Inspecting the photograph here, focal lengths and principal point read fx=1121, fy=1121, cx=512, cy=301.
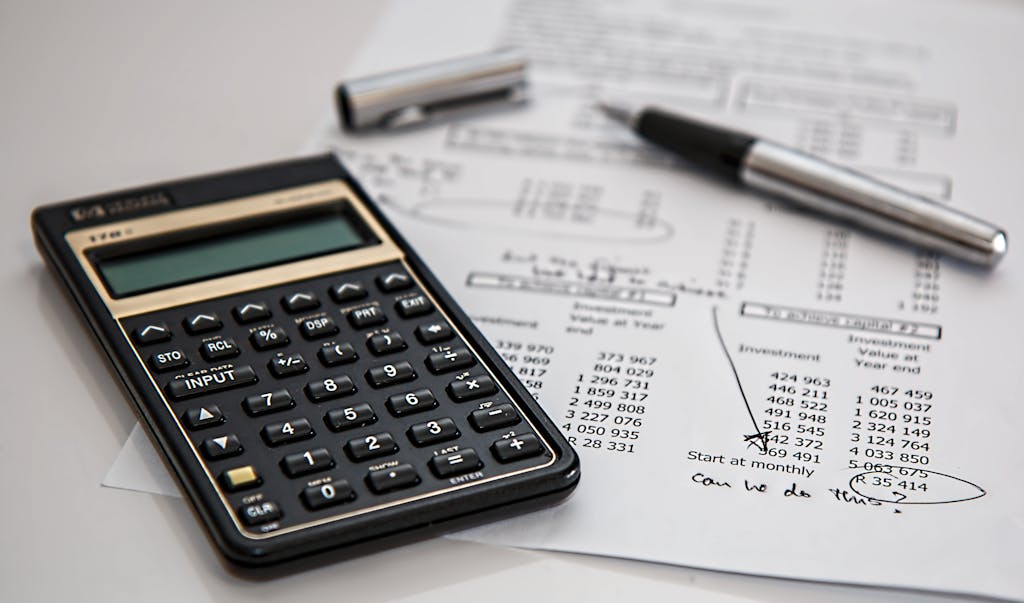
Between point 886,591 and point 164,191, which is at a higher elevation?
point 164,191

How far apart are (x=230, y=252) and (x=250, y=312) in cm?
5

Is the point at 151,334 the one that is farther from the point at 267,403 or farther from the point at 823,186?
the point at 823,186

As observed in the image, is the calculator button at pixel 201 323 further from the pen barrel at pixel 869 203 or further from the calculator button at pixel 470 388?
the pen barrel at pixel 869 203

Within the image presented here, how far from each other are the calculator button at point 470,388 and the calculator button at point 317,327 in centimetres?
6

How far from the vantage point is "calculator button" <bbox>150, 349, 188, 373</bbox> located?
41 centimetres

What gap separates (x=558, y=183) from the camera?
58 cm

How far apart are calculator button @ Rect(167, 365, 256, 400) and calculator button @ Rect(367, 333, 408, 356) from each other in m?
0.05

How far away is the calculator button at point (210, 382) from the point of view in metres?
0.40

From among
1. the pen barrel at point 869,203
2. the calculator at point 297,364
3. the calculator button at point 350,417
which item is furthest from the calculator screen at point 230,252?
the pen barrel at point 869,203

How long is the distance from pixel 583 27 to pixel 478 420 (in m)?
0.40

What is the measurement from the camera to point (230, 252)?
0.48m

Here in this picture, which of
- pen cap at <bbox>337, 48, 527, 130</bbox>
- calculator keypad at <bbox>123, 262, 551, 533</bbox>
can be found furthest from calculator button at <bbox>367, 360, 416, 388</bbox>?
pen cap at <bbox>337, 48, 527, 130</bbox>

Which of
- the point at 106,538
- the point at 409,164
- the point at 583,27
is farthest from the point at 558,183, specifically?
the point at 106,538

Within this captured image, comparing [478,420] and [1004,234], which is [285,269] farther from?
[1004,234]
